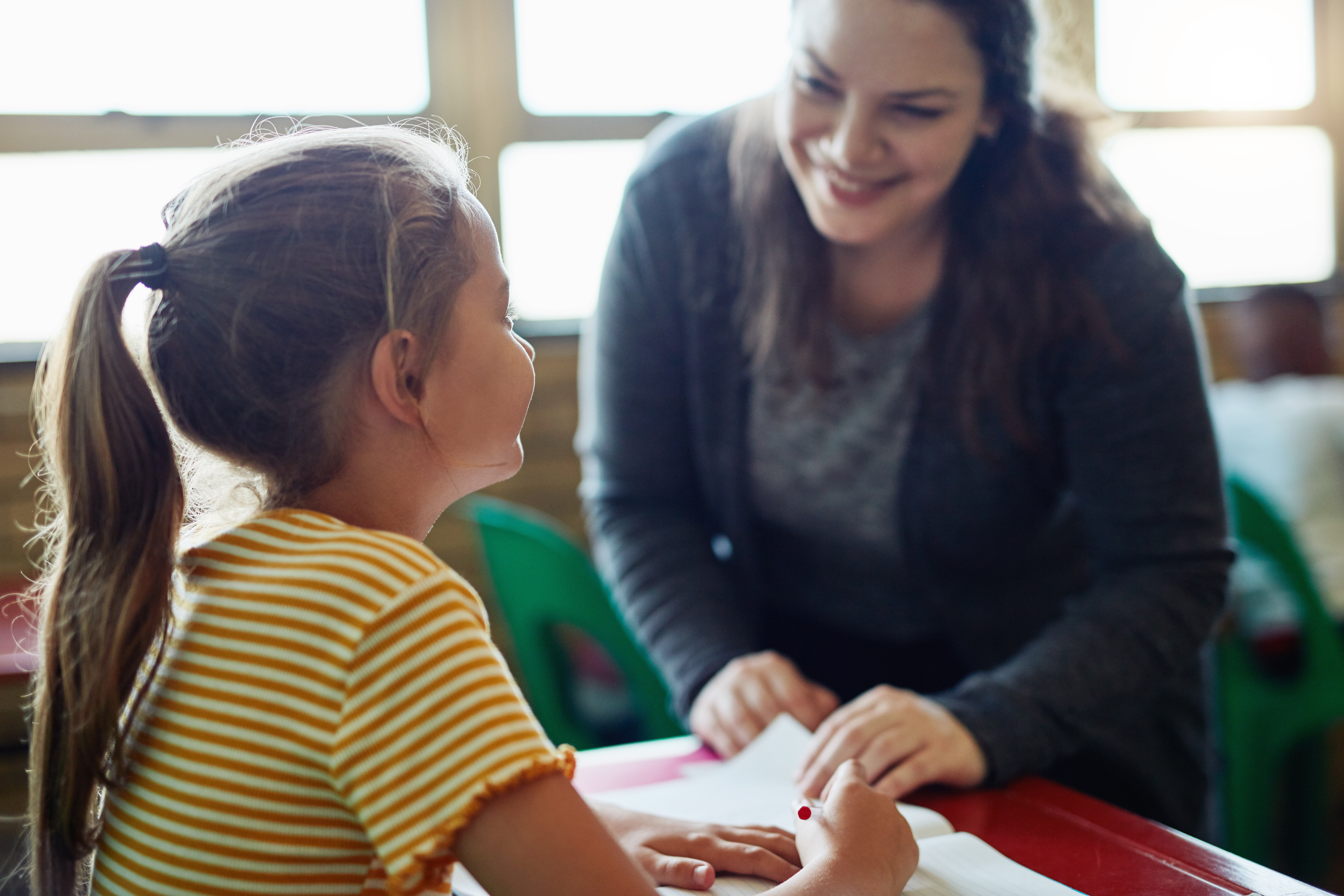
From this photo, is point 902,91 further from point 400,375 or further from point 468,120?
point 468,120

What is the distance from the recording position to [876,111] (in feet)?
3.42

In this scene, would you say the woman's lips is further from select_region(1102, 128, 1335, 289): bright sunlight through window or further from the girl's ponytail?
select_region(1102, 128, 1335, 289): bright sunlight through window

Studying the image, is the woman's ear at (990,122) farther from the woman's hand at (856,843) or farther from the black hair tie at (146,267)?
the black hair tie at (146,267)

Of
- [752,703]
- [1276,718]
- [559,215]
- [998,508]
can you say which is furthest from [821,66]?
[559,215]

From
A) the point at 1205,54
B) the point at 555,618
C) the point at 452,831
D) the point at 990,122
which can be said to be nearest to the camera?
the point at 452,831

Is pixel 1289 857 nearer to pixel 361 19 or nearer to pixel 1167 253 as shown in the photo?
pixel 1167 253

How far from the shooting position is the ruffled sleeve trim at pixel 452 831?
517mm

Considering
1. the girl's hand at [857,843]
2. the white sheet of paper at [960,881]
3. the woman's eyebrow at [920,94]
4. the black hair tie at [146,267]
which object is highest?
the woman's eyebrow at [920,94]

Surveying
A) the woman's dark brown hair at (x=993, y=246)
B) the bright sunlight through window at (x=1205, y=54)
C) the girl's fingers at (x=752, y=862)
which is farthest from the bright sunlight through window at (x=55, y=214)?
the bright sunlight through window at (x=1205, y=54)

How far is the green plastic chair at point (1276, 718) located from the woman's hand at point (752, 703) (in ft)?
3.78

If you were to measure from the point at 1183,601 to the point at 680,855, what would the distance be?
1.85 ft

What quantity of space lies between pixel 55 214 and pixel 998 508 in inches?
76.6

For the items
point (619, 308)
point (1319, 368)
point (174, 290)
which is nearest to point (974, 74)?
point (619, 308)

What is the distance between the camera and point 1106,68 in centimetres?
298
